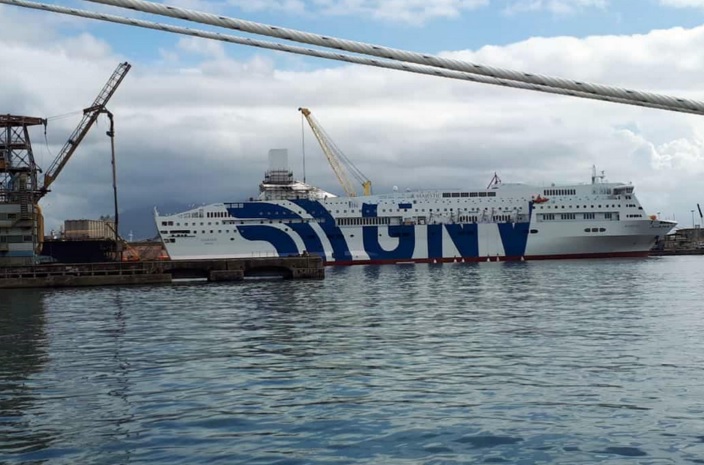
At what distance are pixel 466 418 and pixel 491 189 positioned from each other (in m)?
75.4

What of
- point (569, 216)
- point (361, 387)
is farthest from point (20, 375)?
point (569, 216)

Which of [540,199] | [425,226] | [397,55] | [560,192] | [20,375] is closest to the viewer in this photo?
[397,55]

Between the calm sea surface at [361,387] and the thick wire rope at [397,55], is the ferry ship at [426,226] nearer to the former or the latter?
the calm sea surface at [361,387]

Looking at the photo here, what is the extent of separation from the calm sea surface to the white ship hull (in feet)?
169

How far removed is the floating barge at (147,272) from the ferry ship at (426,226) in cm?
1922

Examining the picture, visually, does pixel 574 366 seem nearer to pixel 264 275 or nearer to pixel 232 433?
pixel 232 433

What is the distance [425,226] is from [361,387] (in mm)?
69371

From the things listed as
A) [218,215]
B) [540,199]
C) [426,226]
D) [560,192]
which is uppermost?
[560,192]

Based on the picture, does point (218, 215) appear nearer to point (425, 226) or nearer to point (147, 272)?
point (425, 226)

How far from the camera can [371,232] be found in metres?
83.1

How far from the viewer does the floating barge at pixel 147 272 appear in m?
54.9

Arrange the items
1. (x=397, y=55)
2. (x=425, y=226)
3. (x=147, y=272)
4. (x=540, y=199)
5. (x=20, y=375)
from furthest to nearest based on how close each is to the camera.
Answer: (x=540, y=199)
(x=425, y=226)
(x=147, y=272)
(x=20, y=375)
(x=397, y=55)

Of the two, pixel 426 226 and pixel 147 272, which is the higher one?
pixel 426 226

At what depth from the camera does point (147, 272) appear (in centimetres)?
5712
